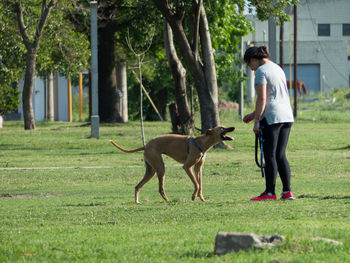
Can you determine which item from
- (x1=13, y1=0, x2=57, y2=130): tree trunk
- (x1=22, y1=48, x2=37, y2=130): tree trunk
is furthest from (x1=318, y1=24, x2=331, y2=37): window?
(x1=22, y1=48, x2=37, y2=130): tree trunk

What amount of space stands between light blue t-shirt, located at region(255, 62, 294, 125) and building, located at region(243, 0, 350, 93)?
231ft

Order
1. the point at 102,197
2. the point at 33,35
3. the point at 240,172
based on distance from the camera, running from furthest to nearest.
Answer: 1. the point at 33,35
2. the point at 240,172
3. the point at 102,197

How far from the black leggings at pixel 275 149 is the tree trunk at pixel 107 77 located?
26.9 meters

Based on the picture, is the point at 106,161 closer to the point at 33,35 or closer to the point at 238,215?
the point at 238,215

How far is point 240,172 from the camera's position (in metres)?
17.5

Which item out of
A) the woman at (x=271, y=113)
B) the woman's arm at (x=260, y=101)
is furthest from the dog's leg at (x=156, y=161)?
the woman's arm at (x=260, y=101)

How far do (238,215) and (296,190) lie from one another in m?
4.56

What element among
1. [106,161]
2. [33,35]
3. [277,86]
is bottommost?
[106,161]

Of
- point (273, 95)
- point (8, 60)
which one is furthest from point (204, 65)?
point (8, 60)

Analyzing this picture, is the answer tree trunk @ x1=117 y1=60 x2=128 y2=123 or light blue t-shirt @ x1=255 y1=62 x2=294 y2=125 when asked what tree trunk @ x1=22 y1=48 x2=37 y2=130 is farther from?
light blue t-shirt @ x1=255 y1=62 x2=294 y2=125

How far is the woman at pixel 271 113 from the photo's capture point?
1022 centimetres

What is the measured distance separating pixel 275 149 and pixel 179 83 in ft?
52.4

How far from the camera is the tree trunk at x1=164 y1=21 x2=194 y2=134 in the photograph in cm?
2573

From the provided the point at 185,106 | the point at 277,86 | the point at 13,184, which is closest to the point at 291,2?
the point at 185,106
